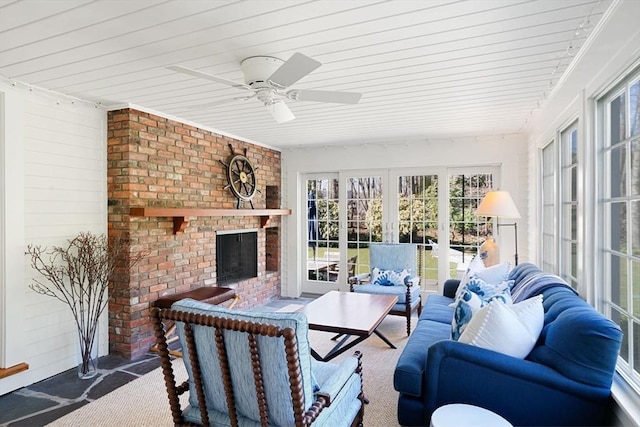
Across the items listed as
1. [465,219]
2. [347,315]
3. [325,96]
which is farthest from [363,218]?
[325,96]

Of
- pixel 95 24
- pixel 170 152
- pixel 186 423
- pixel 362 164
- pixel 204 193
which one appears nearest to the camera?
pixel 186 423

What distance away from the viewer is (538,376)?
1.78 metres

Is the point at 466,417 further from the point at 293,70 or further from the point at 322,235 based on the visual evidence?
the point at 322,235

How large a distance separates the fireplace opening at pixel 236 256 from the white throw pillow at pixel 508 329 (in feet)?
11.0

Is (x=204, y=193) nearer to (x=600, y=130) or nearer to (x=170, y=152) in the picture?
(x=170, y=152)

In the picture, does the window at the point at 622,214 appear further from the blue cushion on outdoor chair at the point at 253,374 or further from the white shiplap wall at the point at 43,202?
the white shiplap wall at the point at 43,202

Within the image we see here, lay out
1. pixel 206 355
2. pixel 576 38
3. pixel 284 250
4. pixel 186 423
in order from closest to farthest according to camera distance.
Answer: pixel 206 355 → pixel 186 423 → pixel 576 38 → pixel 284 250

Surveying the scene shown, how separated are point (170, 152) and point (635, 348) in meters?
3.99

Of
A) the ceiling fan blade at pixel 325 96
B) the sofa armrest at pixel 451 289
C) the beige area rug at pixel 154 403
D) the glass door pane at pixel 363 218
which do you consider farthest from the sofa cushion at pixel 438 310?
the ceiling fan blade at pixel 325 96

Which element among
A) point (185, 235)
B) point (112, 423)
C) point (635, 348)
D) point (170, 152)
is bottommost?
point (112, 423)

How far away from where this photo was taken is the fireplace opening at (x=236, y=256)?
4719mm

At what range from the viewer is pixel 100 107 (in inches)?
138

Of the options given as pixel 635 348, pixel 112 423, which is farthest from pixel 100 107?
pixel 635 348

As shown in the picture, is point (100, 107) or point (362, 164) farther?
point (362, 164)
